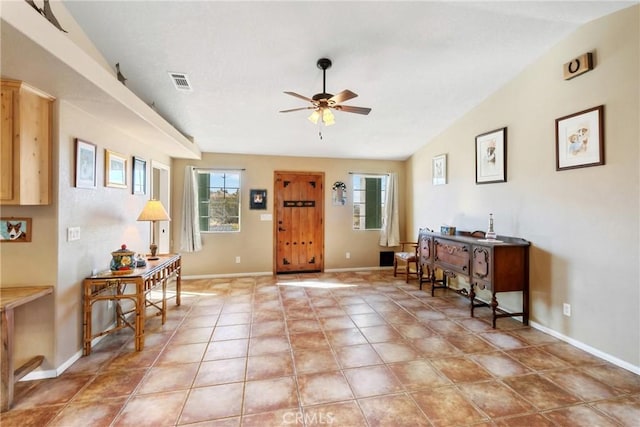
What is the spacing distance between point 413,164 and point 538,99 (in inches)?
108

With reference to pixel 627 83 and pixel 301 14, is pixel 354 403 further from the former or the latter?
pixel 627 83

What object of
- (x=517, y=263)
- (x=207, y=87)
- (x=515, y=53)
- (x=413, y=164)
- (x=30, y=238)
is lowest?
(x=517, y=263)

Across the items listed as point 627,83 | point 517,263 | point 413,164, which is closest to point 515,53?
point 627,83

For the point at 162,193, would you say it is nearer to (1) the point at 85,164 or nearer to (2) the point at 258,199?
(2) the point at 258,199

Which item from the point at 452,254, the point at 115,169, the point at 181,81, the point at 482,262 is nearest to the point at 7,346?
the point at 115,169

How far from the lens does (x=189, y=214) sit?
16.5ft

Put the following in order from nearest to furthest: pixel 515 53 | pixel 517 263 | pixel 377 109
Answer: pixel 515 53, pixel 517 263, pixel 377 109

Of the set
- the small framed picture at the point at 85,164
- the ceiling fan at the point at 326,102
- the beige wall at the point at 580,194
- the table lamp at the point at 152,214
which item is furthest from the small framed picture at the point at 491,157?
the small framed picture at the point at 85,164

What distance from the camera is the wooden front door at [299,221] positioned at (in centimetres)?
557

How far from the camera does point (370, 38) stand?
2.54 metres

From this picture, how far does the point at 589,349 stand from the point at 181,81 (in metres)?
4.83

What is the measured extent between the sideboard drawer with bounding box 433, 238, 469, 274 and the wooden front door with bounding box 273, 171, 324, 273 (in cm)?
237

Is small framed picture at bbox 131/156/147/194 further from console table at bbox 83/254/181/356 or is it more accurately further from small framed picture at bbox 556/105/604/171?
small framed picture at bbox 556/105/604/171

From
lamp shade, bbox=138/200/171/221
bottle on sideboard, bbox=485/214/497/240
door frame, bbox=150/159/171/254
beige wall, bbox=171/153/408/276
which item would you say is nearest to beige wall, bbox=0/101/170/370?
lamp shade, bbox=138/200/171/221
